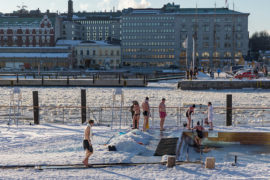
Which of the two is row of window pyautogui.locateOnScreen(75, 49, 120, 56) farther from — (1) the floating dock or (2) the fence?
(2) the fence

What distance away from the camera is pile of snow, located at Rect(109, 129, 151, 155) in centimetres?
1750

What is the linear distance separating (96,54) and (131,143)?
106 meters

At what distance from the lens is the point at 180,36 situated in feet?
452

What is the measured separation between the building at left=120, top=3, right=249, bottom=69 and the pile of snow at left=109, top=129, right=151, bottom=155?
110 m

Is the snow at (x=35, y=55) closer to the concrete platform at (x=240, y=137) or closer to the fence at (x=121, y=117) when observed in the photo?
the fence at (x=121, y=117)

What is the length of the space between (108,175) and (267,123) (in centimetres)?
1347

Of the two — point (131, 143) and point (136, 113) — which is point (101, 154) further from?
point (136, 113)

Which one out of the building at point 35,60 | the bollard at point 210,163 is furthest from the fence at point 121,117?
the building at point 35,60

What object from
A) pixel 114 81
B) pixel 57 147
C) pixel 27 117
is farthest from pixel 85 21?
pixel 57 147

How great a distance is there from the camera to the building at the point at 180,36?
13288 cm

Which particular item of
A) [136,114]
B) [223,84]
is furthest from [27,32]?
[136,114]

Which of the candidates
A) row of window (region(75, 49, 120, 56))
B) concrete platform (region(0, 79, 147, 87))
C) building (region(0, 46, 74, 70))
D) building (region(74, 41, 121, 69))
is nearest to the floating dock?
concrete platform (region(0, 79, 147, 87))

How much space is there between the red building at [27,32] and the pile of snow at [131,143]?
335 ft

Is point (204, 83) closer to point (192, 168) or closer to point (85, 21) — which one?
point (192, 168)
